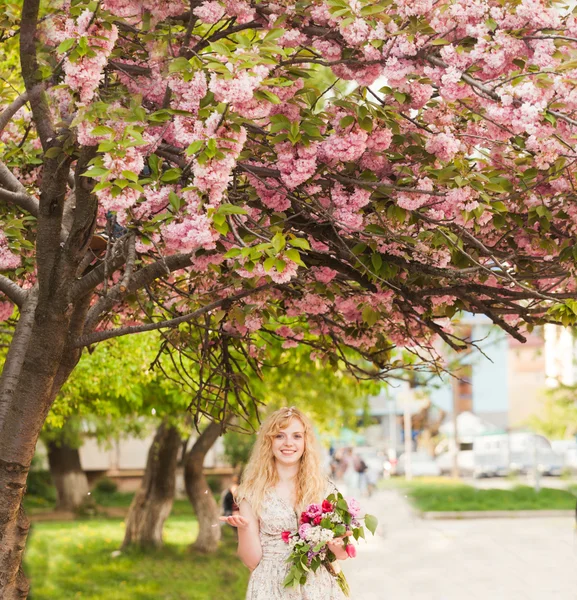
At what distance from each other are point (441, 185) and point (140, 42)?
1.58 meters

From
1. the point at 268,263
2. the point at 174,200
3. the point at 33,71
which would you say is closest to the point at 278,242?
the point at 268,263

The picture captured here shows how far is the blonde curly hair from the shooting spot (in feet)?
18.3

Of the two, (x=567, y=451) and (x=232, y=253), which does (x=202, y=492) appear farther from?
(x=567, y=451)

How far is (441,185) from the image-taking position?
4.53 meters

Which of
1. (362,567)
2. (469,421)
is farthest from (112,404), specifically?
(469,421)

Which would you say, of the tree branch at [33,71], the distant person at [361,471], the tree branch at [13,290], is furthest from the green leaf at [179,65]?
the distant person at [361,471]

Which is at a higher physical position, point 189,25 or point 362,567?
point 189,25

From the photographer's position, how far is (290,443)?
18.6 ft

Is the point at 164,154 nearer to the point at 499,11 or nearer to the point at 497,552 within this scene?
the point at 499,11

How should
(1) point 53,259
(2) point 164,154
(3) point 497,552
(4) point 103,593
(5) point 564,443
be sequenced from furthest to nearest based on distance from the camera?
(5) point 564,443 → (3) point 497,552 → (4) point 103,593 → (1) point 53,259 → (2) point 164,154

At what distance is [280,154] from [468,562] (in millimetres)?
14172

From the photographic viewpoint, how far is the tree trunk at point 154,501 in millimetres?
17656

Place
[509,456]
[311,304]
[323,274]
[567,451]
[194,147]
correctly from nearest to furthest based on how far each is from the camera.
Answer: [194,147] → [323,274] → [311,304] → [509,456] → [567,451]

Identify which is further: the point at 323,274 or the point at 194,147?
the point at 323,274
